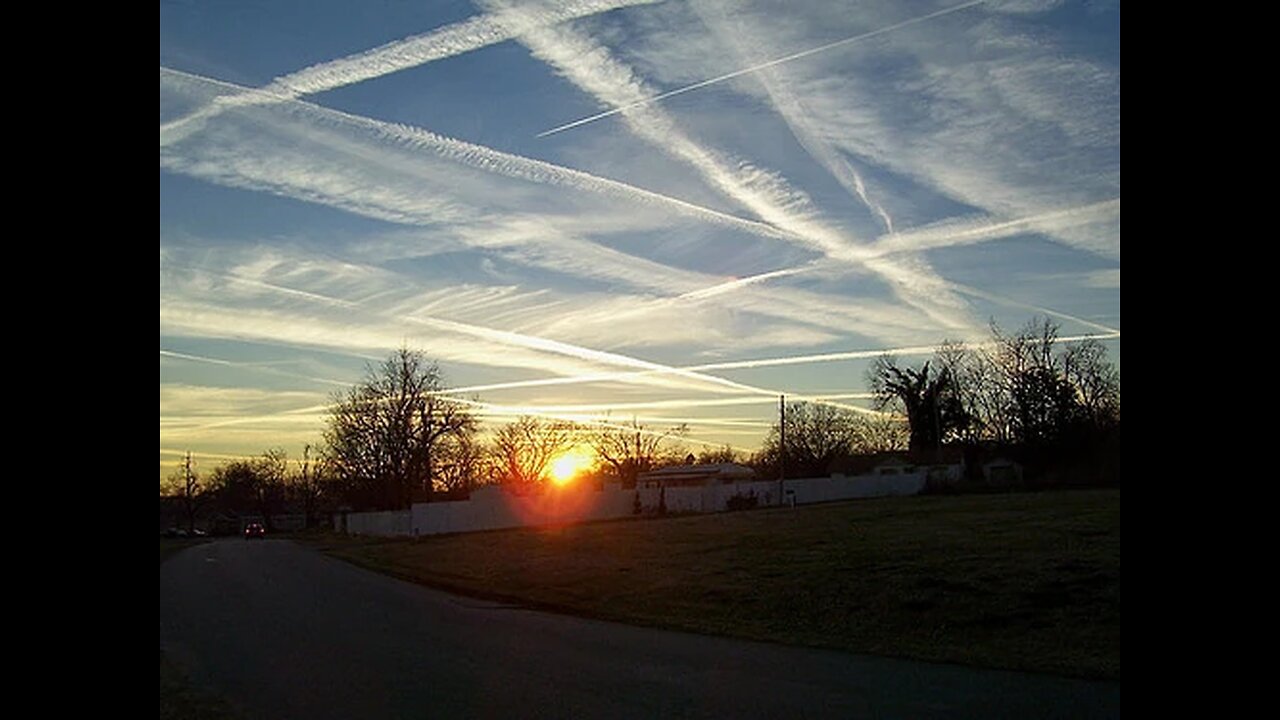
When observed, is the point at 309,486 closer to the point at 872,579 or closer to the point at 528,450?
the point at 528,450

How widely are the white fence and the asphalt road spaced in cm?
3276

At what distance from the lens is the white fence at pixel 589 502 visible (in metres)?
51.9

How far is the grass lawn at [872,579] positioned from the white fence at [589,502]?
14.5 metres

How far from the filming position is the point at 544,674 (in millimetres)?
11609

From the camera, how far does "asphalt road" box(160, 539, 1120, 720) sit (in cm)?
958

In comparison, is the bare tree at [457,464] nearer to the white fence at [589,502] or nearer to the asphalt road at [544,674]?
the white fence at [589,502]

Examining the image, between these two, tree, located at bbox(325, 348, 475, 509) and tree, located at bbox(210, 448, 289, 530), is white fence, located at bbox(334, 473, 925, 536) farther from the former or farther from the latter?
tree, located at bbox(210, 448, 289, 530)

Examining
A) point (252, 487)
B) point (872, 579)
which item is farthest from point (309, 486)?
point (872, 579)

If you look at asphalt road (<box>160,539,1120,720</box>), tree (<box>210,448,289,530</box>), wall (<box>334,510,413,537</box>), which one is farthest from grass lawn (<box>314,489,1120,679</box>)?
tree (<box>210,448,289,530</box>)

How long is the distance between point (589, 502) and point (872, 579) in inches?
1476

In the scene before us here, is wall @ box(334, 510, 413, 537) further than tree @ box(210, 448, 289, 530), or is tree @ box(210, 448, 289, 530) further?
tree @ box(210, 448, 289, 530)
